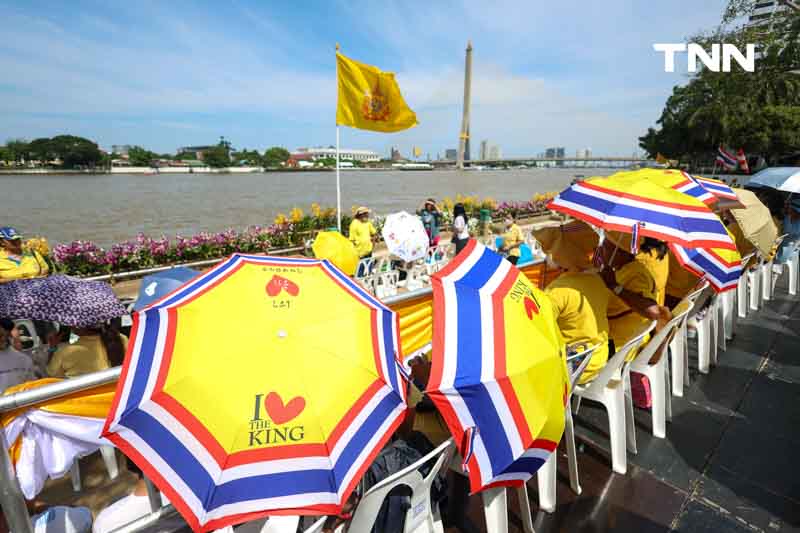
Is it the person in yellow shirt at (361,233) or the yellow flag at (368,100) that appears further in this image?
the yellow flag at (368,100)

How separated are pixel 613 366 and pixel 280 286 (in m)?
1.77

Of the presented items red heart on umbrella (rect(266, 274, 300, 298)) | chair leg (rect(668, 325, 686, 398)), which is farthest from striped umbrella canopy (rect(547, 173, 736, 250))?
red heart on umbrella (rect(266, 274, 300, 298))

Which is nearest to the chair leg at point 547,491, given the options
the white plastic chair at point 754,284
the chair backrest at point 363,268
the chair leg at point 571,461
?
the chair leg at point 571,461

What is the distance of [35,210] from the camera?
22344 millimetres

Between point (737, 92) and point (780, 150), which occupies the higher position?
point (737, 92)

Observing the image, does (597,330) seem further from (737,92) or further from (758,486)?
(737,92)

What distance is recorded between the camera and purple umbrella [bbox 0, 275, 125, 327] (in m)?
2.23

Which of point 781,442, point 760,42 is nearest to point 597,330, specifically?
point 781,442

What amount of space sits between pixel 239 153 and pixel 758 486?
378 ft

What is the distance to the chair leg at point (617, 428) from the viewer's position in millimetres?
2357

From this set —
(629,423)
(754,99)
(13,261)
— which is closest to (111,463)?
(13,261)

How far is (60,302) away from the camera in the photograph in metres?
2.28

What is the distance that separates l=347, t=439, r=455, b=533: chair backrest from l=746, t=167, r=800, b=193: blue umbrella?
4819mm

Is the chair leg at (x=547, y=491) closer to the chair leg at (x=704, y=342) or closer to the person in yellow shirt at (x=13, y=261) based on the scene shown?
the chair leg at (x=704, y=342)
